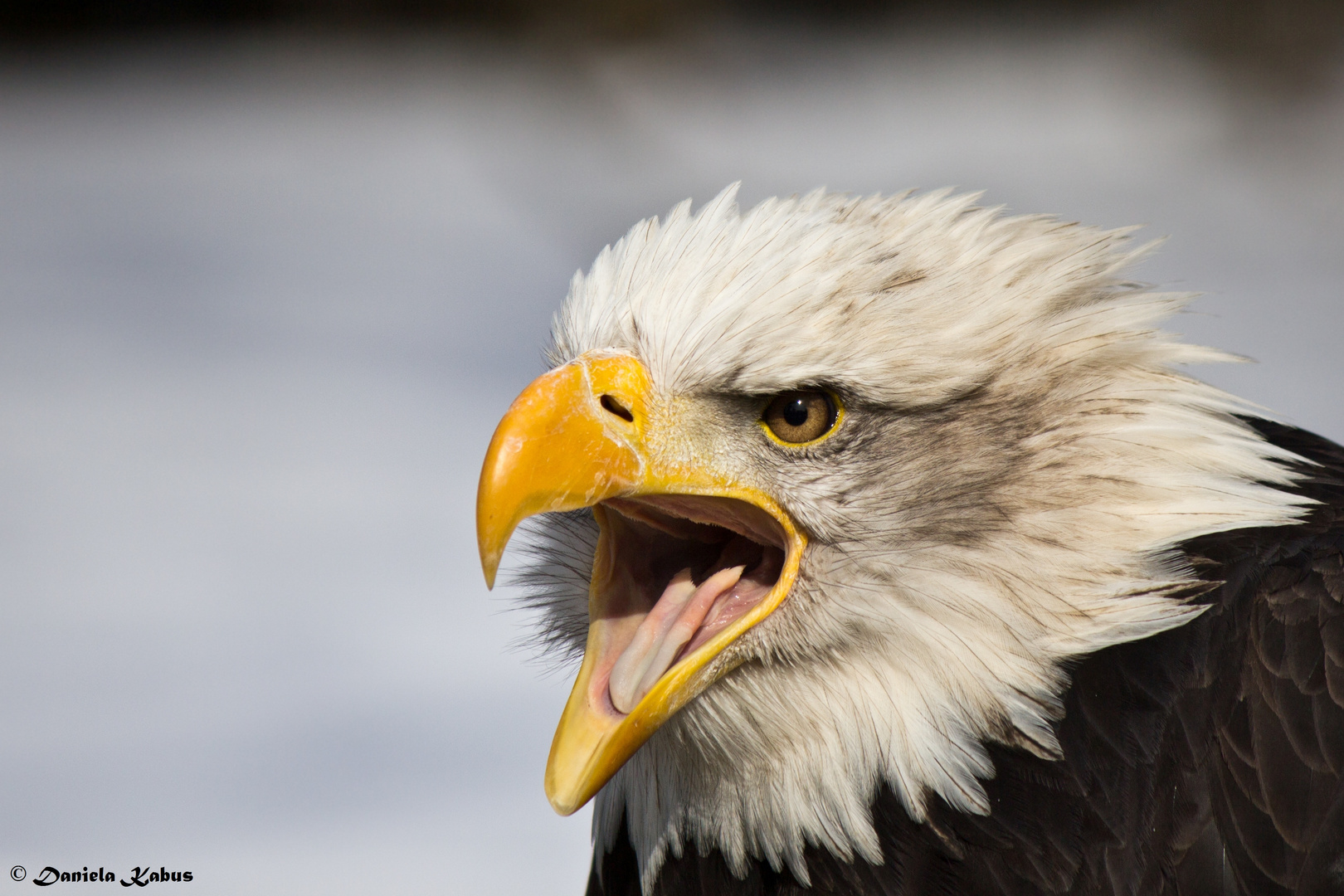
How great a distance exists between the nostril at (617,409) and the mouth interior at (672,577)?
121 millimetres

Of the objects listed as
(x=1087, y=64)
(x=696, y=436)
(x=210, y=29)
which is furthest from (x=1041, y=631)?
(x=1087, y=64)

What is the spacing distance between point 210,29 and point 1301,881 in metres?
2.19

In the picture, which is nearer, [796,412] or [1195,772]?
[1195,772]

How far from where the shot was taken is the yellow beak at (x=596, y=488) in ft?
4.57

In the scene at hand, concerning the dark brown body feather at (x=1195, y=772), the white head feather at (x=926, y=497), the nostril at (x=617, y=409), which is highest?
the nostril at (x=617, y=409)

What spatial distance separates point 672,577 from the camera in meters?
1.70

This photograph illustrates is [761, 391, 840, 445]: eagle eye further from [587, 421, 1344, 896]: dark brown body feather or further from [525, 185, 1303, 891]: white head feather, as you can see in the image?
[587, 421, 1344, 896]: dark brown body feather

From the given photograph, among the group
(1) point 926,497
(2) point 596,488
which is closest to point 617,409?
(2) point 596,488

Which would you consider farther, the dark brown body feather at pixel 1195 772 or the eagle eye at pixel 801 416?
the eagle eye at pixel 801 416

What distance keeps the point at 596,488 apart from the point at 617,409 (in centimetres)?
13

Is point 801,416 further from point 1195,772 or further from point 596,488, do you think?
point 1195,772

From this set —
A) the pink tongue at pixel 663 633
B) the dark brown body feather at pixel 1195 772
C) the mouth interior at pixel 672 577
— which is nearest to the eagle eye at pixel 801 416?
the mouth interior at pixel 672 577

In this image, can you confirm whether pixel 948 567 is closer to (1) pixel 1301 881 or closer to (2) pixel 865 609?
(2) pixel 865 609

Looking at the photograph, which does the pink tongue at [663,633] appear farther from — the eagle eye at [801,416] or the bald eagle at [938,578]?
the eagle eye at [801,416]
